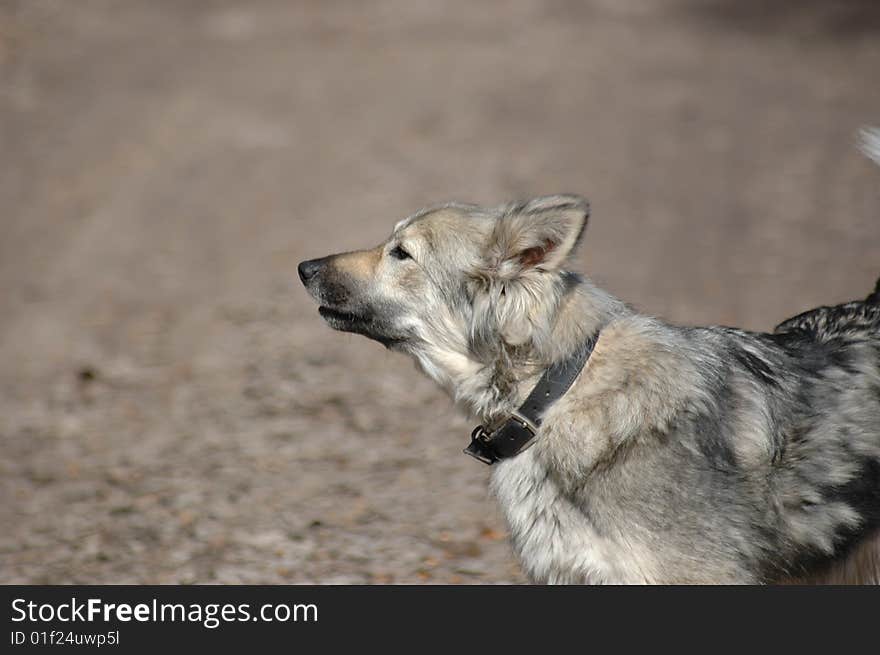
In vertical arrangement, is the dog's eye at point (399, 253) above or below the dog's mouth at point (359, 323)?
above

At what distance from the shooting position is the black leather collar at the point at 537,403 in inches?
174

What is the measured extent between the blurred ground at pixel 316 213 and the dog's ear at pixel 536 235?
242cm

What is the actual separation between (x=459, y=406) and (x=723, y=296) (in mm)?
6555

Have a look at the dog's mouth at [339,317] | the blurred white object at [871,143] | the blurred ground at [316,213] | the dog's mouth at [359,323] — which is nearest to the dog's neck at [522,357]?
the dog's mouth at [359,323]

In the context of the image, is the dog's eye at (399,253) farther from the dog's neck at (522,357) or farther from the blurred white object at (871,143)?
the blurred white object at (871,143)

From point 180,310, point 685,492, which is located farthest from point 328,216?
point 685,492

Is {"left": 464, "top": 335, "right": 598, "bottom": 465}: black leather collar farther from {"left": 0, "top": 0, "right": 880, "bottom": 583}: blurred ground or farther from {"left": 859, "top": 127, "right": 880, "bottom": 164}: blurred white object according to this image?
{"left": 0, "top": 0, "right": 880, "bottom": 583}: blurred ground

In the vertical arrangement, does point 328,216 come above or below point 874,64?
below

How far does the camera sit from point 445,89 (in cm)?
1834

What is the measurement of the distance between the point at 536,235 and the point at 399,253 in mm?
848

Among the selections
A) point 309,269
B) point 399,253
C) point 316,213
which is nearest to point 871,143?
point 399,253

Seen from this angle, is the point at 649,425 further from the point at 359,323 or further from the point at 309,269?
the point at 309,269

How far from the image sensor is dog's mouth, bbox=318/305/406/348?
16.4 ft

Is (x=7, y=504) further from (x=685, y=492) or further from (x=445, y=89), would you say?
(x=445, y=89)
